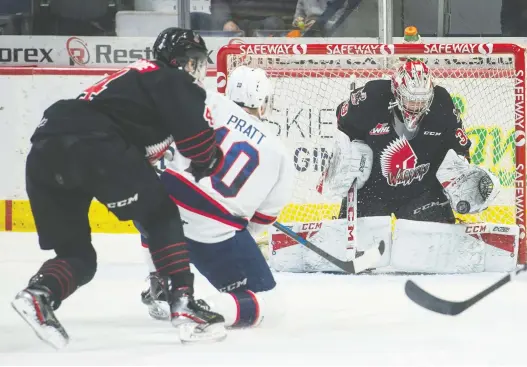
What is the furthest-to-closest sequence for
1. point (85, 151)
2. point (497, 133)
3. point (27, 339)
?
point (497, 133)
point (27, 339)
point (85, 151)

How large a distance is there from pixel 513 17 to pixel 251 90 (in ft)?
8.80

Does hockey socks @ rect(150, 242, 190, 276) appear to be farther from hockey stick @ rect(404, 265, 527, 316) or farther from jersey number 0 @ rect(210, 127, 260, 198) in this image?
hockey stick @ rect(404, 265, 527, 316)

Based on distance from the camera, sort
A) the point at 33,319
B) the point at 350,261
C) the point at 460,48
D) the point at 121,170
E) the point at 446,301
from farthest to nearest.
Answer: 1. the point at 460,48
2. the point at 350,261
3. the point at 446,301
4. the point at 121,170
5. the point at 33,319

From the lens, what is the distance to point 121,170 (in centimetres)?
255

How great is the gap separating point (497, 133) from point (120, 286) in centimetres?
210

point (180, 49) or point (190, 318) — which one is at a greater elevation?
point (180, 49)

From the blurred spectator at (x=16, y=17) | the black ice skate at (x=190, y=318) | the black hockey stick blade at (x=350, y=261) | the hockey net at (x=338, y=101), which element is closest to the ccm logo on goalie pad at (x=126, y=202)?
the black ice skate at (x=190, y=318)

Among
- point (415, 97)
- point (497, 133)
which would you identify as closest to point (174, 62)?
point (415, 97)

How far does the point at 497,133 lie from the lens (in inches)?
197

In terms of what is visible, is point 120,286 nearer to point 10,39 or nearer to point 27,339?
point 27,339

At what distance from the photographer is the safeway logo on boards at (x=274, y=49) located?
4344 millimetres

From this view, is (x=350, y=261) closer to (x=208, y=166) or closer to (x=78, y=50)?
(x=208, y=166)

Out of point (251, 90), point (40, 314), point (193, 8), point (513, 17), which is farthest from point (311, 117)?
point (40, 314)

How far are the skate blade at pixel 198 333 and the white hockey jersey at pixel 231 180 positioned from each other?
0.40m
